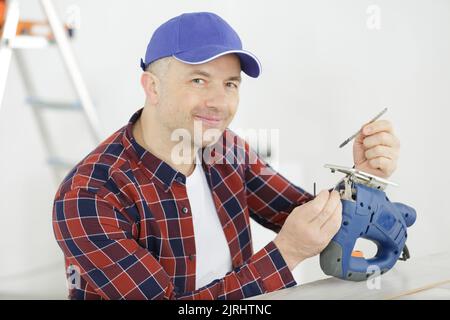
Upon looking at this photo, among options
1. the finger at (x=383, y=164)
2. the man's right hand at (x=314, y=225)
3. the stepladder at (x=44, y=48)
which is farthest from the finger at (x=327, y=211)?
the stepladder at (x=44, y=48)

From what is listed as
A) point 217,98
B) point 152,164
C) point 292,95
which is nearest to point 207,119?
point 217,98

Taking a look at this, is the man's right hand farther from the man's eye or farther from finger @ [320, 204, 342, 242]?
the man's eye

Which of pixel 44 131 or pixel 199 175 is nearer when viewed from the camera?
pixel 199 175

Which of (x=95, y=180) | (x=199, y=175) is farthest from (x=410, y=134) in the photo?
(x=95, y=180)

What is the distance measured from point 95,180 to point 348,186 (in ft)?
1.62

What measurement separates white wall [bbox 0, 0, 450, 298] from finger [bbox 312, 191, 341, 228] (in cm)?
87

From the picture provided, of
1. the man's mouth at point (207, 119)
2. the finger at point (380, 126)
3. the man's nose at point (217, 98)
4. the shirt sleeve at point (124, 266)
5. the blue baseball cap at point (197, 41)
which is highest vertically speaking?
the blue baseball cap at point (197, 41)

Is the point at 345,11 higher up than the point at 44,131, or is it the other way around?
the point at 345,11

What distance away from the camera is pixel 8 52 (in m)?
1.80

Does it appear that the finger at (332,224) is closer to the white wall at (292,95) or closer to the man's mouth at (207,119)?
the man's mouth at (207,119)

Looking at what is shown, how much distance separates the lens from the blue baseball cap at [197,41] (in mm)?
1196

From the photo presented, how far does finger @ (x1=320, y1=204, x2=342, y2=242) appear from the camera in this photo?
106 cm

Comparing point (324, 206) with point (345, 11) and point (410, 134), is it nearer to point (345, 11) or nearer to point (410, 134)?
point (410, 134)

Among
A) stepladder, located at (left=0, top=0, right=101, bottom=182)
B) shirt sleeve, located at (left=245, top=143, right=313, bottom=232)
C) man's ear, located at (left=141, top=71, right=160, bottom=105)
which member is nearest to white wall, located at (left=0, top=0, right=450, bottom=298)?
stepladder, located at (left=0, top=0, right=101, bottom=182)
